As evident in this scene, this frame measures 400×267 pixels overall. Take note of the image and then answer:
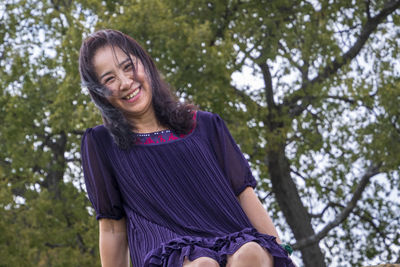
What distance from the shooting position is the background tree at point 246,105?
41.5 ft

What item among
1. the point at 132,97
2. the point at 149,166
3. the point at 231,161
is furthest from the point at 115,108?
the point at 231,161

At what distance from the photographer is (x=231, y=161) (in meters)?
3.49

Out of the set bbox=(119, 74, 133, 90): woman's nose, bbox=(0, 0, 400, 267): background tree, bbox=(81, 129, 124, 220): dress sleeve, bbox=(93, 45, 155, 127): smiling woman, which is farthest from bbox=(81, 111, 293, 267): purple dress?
bbox=(0, 0, 400, 267): background tree

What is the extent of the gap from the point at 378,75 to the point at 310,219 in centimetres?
341

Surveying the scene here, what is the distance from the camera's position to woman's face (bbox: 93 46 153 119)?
3.45 metres

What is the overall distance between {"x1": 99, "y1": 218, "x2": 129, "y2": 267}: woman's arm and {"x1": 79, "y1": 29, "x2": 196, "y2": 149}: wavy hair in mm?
362

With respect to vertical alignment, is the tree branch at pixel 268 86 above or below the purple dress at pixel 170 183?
above

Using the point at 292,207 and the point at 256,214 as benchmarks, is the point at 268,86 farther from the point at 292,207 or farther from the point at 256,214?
the point at 256,214

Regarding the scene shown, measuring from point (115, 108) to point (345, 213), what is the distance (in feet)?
37.4

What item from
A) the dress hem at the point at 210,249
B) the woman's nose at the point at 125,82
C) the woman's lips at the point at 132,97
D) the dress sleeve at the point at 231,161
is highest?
the woman's nose at the point at 125,82

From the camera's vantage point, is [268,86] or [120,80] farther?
[268,86]

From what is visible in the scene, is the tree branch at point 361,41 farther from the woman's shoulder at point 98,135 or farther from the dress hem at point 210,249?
the dress hem at point 210,249

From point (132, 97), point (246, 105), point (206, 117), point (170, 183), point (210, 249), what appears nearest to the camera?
point (210, 249)

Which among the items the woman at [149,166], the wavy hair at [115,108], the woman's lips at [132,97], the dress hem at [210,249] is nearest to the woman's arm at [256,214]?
the woman at [149,166]
